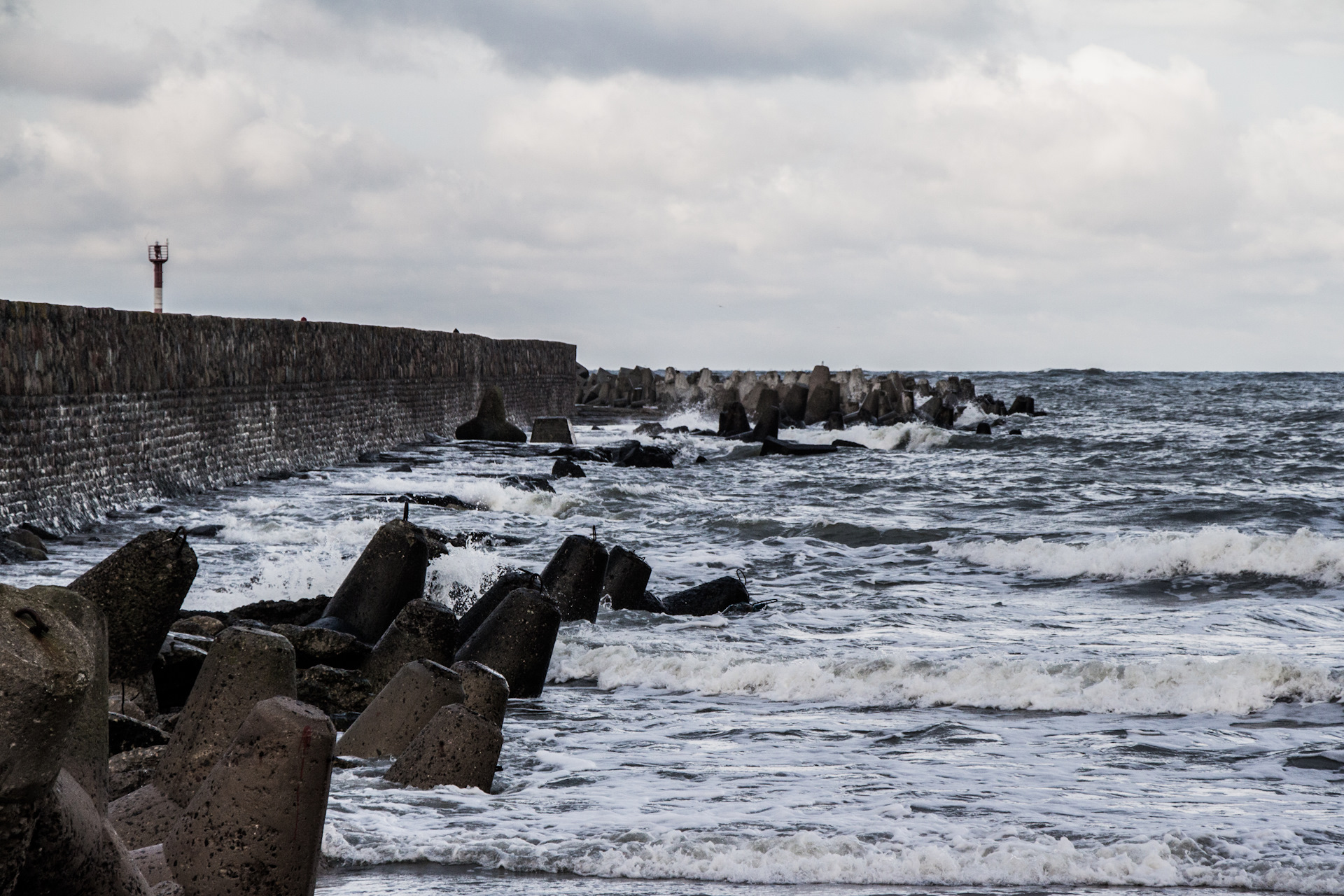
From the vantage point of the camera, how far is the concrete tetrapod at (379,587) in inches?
321

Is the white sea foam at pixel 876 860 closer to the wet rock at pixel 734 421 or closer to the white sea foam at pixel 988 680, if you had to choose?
the white sea foam at pixel 988 680

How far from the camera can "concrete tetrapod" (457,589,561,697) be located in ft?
24.1

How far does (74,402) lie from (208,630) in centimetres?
726

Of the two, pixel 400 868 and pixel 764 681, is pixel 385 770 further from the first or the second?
pixel 764 681

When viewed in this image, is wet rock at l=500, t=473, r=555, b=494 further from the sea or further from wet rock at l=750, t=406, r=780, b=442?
wet rock at l=750, t=406, r=780, b=442

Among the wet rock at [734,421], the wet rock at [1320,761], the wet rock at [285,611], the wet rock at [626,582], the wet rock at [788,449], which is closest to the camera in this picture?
the wet rock at [1320,761]

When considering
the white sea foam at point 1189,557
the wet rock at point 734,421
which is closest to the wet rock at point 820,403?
the wet rock at point 734,421

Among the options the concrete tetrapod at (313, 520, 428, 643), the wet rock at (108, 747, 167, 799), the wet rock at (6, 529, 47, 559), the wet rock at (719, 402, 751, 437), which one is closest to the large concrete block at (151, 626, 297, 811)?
the wet rock at (108, 747, 167, 799)

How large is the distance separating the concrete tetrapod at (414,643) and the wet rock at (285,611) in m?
1.42

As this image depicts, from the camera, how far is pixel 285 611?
852cm

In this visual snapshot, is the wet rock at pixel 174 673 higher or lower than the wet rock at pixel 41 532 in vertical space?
higher

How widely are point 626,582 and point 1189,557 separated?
6421 millimetres

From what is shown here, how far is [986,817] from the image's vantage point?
17.2 feet

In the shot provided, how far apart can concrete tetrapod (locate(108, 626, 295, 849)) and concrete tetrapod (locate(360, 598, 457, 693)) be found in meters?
2.11
